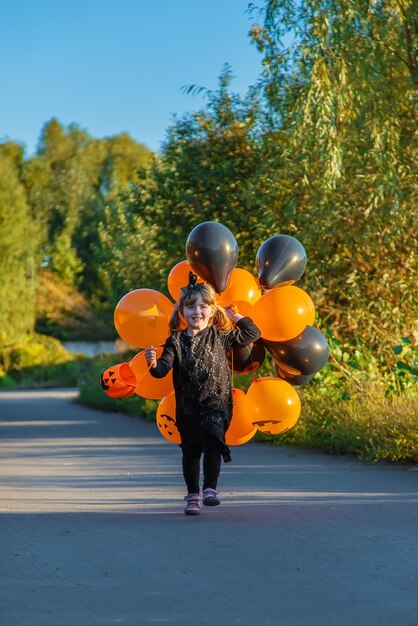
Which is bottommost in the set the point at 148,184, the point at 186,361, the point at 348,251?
the point at 186,361

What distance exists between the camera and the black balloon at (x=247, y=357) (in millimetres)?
8078

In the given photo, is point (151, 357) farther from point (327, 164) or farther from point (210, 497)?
point (327, 164)

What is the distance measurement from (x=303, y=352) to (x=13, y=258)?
53729 mm

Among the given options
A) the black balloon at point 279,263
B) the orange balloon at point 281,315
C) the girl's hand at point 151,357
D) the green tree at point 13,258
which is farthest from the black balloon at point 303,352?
the green tree at point 13,258

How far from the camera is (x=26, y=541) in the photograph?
6430 millimetres

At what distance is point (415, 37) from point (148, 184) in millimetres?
9659

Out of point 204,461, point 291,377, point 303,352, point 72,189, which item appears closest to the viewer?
point 204,461

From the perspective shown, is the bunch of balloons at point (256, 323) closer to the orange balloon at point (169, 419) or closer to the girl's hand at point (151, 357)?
the orange balloon at point (169, 419)

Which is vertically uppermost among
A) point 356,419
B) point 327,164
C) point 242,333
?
point 327,164

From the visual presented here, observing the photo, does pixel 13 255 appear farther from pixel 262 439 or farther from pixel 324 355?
pixel 324 355

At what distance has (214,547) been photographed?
6121 mm

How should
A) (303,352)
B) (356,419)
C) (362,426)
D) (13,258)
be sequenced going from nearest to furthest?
(303,352) < (362,426) < (356,419) < (13,258)

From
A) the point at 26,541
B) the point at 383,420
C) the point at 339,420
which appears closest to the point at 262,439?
the point at 339,420

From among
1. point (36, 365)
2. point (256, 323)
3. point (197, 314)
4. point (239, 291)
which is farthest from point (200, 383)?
point (36, 365)
